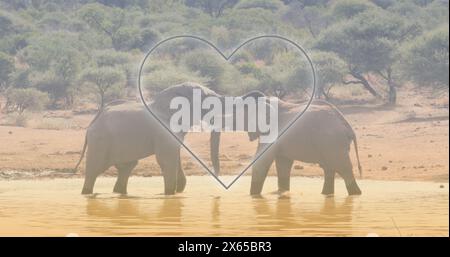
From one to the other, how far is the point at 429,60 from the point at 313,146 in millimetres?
21457

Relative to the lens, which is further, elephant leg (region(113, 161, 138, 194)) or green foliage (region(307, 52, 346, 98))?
green foliage (region(307, 52, 346, 98))

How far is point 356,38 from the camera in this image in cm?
4519

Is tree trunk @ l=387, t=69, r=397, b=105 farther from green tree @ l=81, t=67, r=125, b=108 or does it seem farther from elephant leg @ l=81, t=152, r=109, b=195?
elephant leg @ l=81, t=152, r=109, b=195

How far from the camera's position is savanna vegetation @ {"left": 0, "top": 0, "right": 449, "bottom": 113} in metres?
38.8

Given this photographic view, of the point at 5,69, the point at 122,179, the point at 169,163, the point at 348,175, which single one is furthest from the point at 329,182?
the point at 5,69

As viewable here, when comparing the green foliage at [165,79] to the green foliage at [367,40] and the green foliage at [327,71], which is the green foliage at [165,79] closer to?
the green foliage at [327,71]

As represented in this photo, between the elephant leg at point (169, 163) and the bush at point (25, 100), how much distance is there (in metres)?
17.0

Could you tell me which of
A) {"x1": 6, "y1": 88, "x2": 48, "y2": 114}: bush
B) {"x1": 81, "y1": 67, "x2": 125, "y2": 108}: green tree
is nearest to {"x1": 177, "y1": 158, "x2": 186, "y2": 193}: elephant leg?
{"x1": 6, "y1": 88, "x2": 48, "y2": 114}: bush

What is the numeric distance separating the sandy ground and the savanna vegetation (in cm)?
628

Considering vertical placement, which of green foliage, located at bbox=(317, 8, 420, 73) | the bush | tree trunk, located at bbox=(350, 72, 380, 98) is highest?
green foliage, located at bbox=(317, 8, 420, 73)

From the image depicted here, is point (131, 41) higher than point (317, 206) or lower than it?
higher

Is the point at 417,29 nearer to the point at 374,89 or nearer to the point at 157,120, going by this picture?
the point at 374,89
